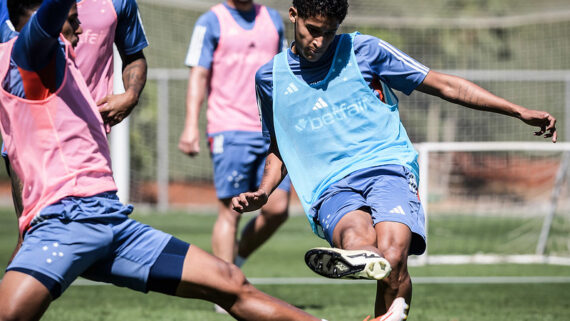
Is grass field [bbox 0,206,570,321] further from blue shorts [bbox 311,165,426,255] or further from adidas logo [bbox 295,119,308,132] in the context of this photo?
adidas logo [bbox 295,119,308,132]

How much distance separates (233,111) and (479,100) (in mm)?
2947

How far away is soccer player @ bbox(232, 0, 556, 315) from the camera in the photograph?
4117mm

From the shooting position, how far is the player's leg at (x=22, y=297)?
315cm

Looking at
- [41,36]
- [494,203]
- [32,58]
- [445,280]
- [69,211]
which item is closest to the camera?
[41,36]

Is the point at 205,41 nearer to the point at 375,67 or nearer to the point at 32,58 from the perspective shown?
the point at 375,67

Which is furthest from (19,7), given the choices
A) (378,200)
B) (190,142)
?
(190,142)

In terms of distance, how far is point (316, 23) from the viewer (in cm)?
414

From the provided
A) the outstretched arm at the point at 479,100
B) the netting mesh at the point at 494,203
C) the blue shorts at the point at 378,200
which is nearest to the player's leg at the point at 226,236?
the blue shorts at the point at 378,200

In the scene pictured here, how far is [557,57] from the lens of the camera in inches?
820

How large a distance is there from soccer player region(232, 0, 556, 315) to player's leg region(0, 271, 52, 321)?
3.73 ft

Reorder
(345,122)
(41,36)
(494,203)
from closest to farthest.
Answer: (41,36) < (345,122) < (494,203)

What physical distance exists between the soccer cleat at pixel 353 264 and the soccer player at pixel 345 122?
0.48m

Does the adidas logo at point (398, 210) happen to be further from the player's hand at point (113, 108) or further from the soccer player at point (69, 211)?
the player's hand at point (113, 108)

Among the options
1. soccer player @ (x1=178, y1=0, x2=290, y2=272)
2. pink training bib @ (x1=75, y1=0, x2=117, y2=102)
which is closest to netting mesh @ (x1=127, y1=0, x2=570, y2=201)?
soccer player @ (x1=178, y1=0, x2=290, y2=272)
